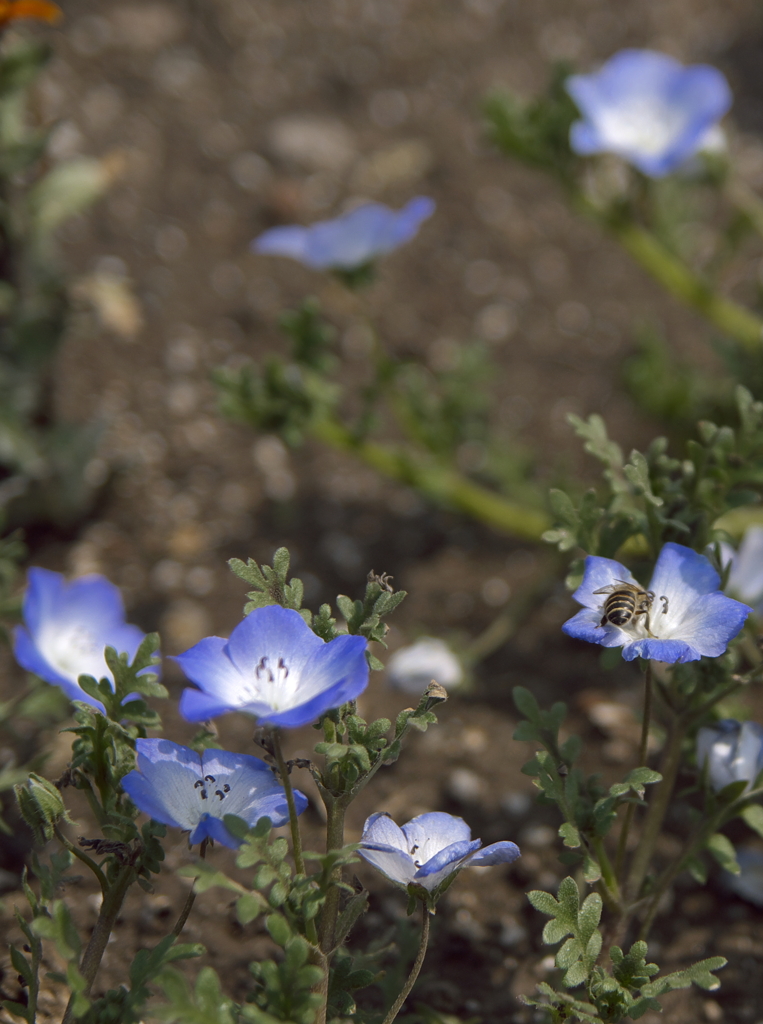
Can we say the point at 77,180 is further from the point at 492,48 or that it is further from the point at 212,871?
the point at 492,48

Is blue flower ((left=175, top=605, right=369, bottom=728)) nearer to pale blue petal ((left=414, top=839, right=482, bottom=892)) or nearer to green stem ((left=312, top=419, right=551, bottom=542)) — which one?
pale blue petal ((left=414, top=839, right=482, bottom=892))

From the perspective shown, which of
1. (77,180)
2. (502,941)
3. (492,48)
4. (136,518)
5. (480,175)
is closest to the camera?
(502,941)

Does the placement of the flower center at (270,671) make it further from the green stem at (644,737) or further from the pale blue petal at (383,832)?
the green stem at (644,737)

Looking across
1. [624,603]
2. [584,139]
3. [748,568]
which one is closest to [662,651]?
[624,603]

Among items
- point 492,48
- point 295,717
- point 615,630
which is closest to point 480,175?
point 492,48

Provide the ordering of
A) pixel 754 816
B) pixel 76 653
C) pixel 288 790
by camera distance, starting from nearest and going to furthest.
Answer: pixel 288 790
pixel 754 816
pixel 76 653

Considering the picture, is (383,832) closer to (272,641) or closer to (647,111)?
(272,641)

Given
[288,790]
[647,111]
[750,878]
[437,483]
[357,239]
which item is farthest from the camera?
[647,111]
